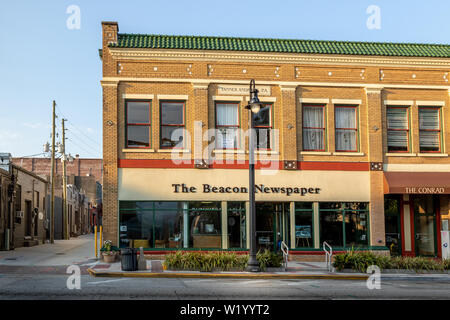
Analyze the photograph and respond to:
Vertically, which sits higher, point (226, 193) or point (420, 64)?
point (420, 64)

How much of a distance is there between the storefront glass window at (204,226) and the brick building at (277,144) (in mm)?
47

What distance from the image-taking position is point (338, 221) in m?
24.6

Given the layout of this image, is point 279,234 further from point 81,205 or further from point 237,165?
point 81,205

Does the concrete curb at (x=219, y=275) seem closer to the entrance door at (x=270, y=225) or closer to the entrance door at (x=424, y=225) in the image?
the entrance door at (x=270, y=225)

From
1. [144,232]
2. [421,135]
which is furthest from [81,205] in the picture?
[421,135]

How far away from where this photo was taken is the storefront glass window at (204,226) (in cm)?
2367

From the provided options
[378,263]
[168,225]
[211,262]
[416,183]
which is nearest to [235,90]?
[168,225]

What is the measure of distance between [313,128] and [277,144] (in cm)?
200

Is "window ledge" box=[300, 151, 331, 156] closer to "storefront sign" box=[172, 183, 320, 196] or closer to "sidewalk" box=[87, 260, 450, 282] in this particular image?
"storefront sign" box=[172, 183, 320, 196]

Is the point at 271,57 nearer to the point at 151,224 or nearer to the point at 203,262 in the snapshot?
the point at 151,224

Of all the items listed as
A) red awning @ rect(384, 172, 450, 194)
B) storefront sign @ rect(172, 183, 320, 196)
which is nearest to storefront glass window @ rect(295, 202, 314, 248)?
storefront sign @ rect(172, 183, 320, 196)
